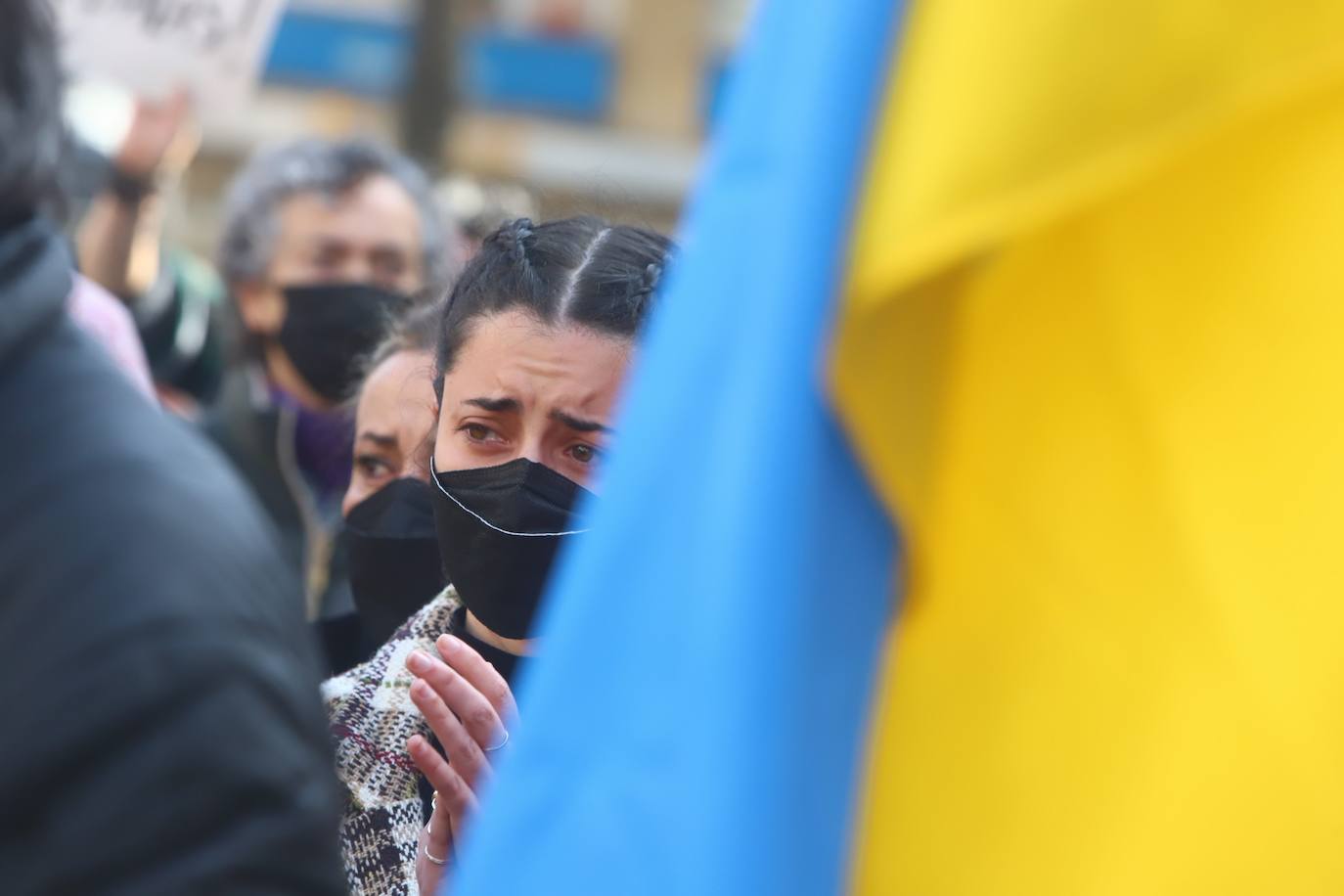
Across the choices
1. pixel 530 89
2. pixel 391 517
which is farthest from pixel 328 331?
pixel 530 89

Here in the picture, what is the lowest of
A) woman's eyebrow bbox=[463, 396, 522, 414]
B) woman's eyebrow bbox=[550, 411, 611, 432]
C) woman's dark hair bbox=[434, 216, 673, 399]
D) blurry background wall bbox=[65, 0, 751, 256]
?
blurry background wall bbox=[65, 0, 751, 256]

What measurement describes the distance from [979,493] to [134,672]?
0.50 m

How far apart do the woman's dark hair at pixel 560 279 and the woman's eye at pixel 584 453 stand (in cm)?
15

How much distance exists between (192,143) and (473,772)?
285cm

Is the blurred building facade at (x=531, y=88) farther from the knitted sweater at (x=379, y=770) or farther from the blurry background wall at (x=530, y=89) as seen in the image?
the knitted sweater at (x=379, y=770)

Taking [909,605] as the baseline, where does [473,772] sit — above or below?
below

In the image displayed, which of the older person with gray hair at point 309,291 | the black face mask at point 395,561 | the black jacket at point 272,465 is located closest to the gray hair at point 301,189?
the older person with gray hair at point 309,291

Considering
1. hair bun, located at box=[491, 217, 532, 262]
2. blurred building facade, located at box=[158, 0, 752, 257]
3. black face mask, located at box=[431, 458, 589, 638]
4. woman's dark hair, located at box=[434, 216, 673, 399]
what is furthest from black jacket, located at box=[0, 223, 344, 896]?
blurred building facade, located at box=[158, 0, 752, 257]

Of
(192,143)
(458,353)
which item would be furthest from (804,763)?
(192,143)

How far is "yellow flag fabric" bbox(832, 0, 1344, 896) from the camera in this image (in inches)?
46.6

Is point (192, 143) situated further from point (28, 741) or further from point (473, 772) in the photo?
point (28, 741)

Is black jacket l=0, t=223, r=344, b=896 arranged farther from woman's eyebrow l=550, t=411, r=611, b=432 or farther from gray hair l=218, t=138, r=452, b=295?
gray hair l=218, t=138, r=452, b=295

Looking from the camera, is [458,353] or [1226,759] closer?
[1226,759]

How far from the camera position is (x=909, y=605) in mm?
1180
